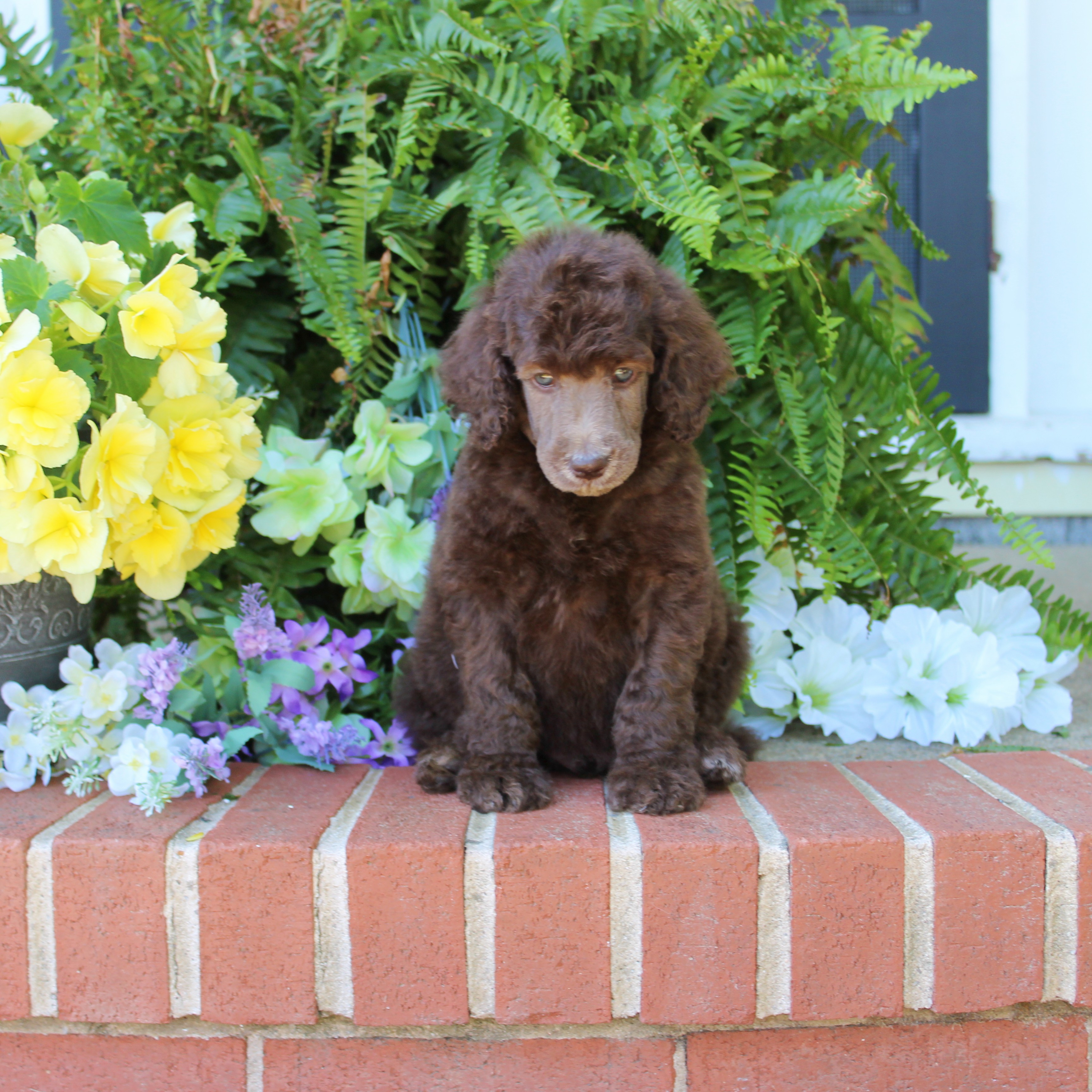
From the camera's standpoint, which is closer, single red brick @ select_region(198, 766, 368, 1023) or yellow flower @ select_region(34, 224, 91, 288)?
single red brick @ select_region(198, 766, 368, 1023)

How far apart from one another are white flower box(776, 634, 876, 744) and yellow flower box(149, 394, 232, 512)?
48.4 inches

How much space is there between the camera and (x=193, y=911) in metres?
1.36

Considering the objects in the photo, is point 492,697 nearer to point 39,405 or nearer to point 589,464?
point 589,464

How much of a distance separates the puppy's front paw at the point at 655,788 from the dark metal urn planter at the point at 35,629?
1.10 meters

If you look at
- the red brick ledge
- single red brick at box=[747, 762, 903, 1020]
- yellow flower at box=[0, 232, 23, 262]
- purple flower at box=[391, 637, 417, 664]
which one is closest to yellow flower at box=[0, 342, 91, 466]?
yellow flower at box=[0, 232, 23, 262]

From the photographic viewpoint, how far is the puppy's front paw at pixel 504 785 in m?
1.54

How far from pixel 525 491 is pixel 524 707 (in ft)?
1.28

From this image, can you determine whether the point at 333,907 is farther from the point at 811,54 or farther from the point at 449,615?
the point at 811,54

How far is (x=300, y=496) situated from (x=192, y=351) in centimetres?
44

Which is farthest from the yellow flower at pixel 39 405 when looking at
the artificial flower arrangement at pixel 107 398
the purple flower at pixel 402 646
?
the purple flower at pixel 402 646

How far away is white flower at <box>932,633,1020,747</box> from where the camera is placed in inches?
76.2

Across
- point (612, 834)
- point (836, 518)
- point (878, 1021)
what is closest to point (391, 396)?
point (836, 518)

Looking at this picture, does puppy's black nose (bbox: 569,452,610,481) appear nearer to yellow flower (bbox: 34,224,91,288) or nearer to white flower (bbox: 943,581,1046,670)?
yellow flower (bbox: 34,224,91,288)

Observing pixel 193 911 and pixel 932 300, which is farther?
pixel 932 300
